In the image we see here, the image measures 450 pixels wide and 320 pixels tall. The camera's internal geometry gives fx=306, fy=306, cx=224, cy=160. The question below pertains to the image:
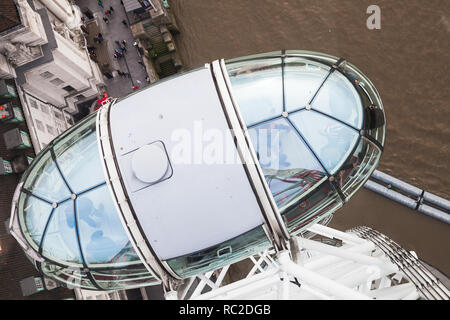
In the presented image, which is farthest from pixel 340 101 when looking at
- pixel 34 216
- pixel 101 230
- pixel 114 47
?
pixel 114 47

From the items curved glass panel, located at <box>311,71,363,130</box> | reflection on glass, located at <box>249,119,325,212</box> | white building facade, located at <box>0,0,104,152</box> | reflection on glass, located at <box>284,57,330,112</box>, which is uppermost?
white building facade, located at <box>0,0,104,152</box>

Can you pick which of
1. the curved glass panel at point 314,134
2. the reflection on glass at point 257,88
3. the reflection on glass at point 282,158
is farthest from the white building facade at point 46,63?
the reflection on glass at point 282,158

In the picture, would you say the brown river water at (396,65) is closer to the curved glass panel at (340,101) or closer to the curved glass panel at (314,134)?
the curved glass panel at (314,134)

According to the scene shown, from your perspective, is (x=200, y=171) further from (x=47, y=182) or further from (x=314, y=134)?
(x=47, y=182)

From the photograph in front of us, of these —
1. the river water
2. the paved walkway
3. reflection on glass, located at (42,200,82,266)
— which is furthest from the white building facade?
reflection on glass, located at (42,200,82,266)

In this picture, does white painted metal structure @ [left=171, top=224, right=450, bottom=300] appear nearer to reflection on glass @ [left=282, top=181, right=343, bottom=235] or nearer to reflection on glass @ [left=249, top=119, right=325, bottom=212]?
reflection on glass @ [left=282, top=181, right=343, bottom=235]

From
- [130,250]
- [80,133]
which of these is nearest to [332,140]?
[130,250]
